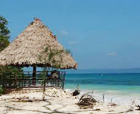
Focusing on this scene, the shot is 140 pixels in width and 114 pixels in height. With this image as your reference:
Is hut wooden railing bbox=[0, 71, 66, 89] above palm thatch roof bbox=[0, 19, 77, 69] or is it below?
below

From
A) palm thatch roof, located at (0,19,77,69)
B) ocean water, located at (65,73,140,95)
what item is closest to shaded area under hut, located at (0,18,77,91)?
palm thatch roof, located at (0,19,77,69)

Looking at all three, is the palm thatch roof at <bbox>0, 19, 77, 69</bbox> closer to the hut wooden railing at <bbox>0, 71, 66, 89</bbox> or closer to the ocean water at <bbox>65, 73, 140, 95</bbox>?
the hut wooden railing at <bbox>0, 71, 66, 89</bbox>

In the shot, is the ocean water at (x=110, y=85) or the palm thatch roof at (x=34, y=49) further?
the ocean water at (x=110, y=85)

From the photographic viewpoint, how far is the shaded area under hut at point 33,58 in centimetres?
1803

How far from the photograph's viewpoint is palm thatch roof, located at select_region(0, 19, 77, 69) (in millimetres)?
17969

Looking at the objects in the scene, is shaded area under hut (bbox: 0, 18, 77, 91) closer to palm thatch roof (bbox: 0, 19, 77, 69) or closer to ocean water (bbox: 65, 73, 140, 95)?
palm thatch roof (bbox: 0, 19, 77, 69)

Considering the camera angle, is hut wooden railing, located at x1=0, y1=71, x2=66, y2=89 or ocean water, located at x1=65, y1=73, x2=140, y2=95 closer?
hut wooden railing, located at x1=0, y1=71, x2=66, y2=89

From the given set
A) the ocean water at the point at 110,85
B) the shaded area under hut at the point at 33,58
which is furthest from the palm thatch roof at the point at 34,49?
the ocean water at the point at 110,85

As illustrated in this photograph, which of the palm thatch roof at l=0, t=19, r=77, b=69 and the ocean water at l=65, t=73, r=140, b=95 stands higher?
the palm thatch roof at l=0, t=19, r=77, b=69

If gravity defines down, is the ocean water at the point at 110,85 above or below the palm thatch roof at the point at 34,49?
below

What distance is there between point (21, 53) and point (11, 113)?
7358 millimetres

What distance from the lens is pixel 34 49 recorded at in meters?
18.7

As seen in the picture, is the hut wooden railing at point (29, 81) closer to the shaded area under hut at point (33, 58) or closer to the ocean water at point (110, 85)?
the shaded area under hut at point (33, 58)

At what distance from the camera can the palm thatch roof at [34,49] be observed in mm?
17969
